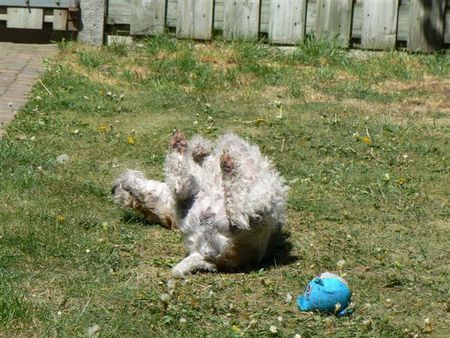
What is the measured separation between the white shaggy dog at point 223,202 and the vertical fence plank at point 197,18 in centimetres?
590

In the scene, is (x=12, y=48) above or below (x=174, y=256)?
above

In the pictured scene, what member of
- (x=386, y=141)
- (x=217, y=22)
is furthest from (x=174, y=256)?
(x=217, y=22)

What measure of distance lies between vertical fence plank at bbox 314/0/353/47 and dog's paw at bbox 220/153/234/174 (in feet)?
21.6

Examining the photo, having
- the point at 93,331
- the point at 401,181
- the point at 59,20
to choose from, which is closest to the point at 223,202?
the point at 93,331

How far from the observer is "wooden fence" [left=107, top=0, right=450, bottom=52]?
11.7 metres

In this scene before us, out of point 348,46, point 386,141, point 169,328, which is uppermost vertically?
point 348,46

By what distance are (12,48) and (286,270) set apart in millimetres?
7134

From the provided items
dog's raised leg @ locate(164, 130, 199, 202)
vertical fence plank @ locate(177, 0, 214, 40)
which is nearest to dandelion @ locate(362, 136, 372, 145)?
dog's raised leg @ locate(164, 130, 199, 202)

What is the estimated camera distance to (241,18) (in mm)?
11797

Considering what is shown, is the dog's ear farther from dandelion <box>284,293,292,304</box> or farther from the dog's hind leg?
dandelion <box>284,293,292,304</box>

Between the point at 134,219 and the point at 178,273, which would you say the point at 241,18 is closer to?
the point at 134,219

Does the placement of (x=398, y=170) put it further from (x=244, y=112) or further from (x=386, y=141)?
(x=244, y=112)

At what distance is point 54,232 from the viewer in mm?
6121

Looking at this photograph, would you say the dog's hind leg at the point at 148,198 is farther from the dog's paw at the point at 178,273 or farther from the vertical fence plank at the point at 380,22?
the vertical fence plank at the point at 380,22
